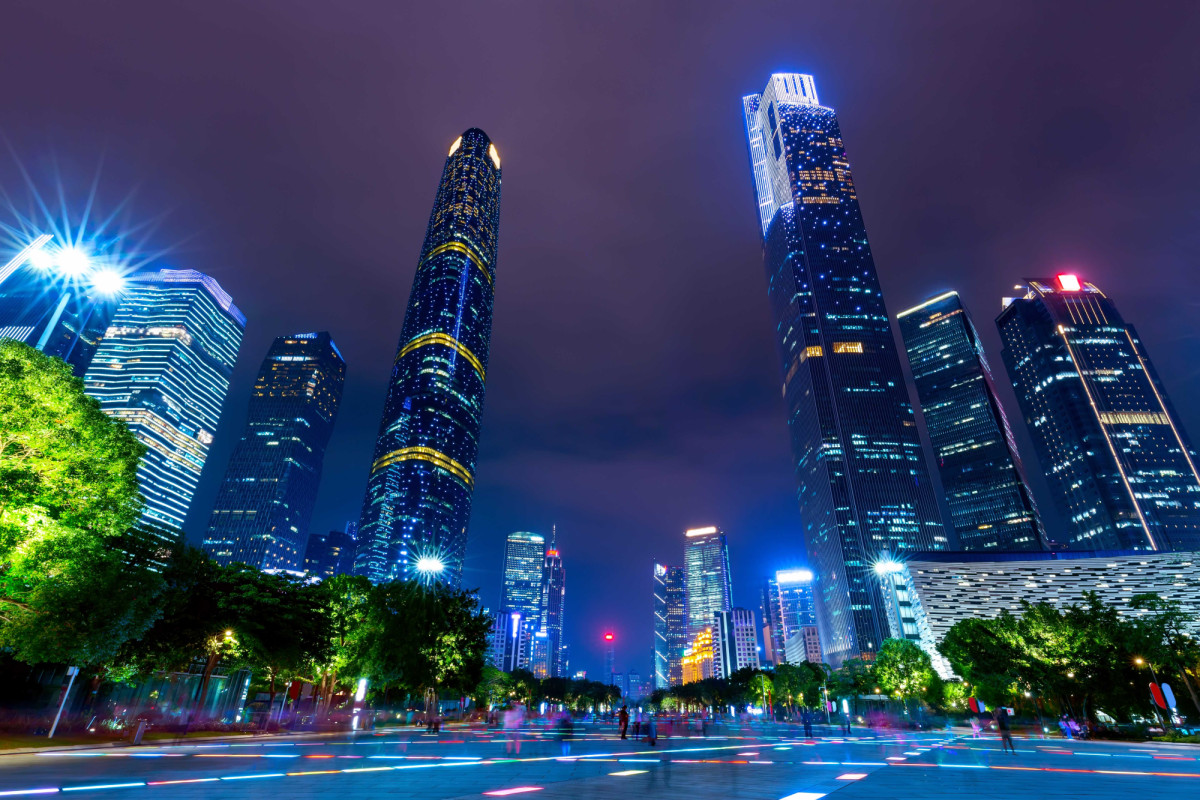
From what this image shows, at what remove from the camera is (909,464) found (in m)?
177

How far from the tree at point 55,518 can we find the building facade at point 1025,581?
503 feet

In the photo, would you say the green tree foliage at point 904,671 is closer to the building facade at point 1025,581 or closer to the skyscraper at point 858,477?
the building facade at point 1025,581

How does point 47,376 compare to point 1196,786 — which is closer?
point 1196,786

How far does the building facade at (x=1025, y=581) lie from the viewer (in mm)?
129375

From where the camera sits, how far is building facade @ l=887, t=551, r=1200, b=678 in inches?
5094

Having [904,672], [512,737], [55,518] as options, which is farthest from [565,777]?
[904,672]

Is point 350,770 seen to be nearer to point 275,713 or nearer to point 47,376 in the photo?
point 47,376

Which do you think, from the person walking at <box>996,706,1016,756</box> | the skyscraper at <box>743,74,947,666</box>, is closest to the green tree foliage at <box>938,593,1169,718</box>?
the person walking at <box>996,706,1016,756</box>

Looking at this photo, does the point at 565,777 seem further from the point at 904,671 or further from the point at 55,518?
the point at 904,671

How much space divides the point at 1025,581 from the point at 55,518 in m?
176

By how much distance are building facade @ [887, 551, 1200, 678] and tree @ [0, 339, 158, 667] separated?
503 ft

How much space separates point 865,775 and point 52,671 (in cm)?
3797

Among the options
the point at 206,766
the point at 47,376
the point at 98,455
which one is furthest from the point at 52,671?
the point at 206,766

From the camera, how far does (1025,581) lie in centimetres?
13800
